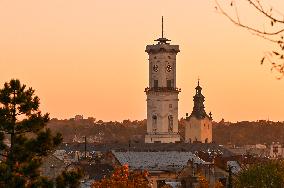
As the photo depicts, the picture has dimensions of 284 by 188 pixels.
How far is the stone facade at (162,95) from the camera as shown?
167m

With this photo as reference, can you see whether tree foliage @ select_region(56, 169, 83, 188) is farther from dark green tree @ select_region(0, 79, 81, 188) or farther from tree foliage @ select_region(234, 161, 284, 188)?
tree foliage @ select_region(234, 161, 284, 188)

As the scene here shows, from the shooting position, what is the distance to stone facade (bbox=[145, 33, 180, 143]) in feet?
547

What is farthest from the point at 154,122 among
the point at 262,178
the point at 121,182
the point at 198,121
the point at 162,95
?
the point at 262,178

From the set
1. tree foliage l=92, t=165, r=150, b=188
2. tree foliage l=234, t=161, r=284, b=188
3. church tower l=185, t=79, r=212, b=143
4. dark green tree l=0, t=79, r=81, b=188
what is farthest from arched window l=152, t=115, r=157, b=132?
dark green tree l=0, t=79, r=81, b=188

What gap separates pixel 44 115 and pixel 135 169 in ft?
167

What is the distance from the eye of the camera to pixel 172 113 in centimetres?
16850

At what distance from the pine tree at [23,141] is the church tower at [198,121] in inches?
5001

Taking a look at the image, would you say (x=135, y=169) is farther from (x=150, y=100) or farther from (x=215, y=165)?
(x=150, y=100)

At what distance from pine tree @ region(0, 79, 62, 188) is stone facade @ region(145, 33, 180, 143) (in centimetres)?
11788

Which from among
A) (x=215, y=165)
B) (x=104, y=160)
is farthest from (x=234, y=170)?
(x=104, y=160)

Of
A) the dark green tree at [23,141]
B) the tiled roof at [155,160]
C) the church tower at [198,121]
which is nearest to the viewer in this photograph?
the dark green tree at [23,141]

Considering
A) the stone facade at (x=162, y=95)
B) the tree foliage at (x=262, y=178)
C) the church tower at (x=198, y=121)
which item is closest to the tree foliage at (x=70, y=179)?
the tree foliage at (x=262, y=178)

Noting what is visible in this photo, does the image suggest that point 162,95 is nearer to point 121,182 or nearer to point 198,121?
point 198,121

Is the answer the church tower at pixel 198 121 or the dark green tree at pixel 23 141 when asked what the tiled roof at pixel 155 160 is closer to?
the dark green tree at pixel 23 141
